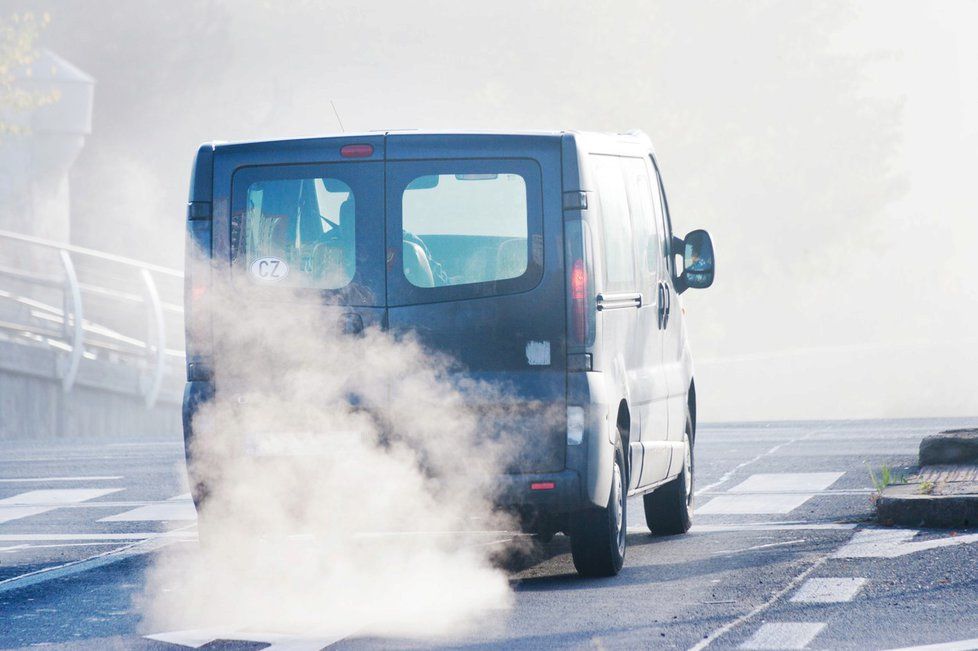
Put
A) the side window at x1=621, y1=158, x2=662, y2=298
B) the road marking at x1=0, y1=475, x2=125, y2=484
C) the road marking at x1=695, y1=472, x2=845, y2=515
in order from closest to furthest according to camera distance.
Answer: the side window at x1=621, y1=158, x2=662, y2=298, the road marking at x1=695, y1=472, x2=845, y2=515, the road marking at x1=0, y1=475, x2=125, y2=484

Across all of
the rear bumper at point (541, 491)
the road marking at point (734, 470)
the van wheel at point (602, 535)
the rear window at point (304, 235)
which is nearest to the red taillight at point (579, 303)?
the rear bumper at point (541, 491)

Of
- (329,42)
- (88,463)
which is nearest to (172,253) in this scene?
(329,42)

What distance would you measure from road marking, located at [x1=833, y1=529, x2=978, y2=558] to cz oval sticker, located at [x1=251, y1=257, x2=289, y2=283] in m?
3.13

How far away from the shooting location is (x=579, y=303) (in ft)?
29.3

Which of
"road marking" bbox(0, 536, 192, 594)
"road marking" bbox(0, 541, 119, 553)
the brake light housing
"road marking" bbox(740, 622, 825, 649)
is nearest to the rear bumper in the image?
the brake light housing

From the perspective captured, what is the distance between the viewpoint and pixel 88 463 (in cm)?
1803

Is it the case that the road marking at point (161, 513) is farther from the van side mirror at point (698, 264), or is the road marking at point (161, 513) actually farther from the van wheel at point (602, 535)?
the van wheel at point (602, 535)

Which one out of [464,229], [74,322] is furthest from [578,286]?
[74,322]

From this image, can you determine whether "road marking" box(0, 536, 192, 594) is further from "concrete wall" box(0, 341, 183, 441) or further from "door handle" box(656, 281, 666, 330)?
"concrete wall" box(0, 341, 183, 441)

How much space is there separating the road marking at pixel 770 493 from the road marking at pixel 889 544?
5.69ft

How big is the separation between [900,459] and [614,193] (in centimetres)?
721

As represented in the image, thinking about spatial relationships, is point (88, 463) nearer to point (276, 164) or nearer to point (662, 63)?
point (276, 164)

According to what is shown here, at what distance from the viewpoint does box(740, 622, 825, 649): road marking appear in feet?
24.6

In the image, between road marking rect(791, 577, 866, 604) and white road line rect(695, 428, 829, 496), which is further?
white road line rect(695, 428, 829, 496)
